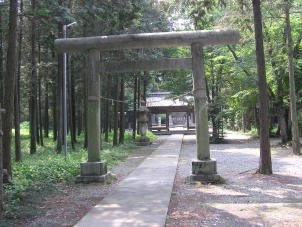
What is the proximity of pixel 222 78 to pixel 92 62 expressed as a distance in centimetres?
1890

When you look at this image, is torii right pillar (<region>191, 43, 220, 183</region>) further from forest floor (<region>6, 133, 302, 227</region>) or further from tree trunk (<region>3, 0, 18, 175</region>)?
tree trunk (<region>3, 0, 18, 175</region>)

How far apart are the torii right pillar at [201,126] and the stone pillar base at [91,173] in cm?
241

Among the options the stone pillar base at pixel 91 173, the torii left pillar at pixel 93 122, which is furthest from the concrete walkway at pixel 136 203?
the torii left pillar at pixel 93 122

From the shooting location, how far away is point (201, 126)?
35.6 feet

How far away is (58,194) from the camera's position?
31.1 feet

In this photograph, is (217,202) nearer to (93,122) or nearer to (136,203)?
(136,203)

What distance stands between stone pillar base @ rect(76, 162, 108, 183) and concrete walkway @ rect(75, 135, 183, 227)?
0.62 meters

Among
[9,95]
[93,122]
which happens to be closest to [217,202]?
[93,122]

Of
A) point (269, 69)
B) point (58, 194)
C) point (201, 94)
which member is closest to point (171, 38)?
point (201, 94)

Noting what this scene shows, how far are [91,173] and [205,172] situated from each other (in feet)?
9.76

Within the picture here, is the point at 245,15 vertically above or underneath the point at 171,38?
above

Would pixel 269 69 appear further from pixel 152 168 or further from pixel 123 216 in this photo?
pixel 123 216

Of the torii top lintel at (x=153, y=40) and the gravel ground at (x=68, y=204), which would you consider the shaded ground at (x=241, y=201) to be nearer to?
the gravel ground at (x=68, y=204)

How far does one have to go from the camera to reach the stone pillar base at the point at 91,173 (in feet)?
36.1
